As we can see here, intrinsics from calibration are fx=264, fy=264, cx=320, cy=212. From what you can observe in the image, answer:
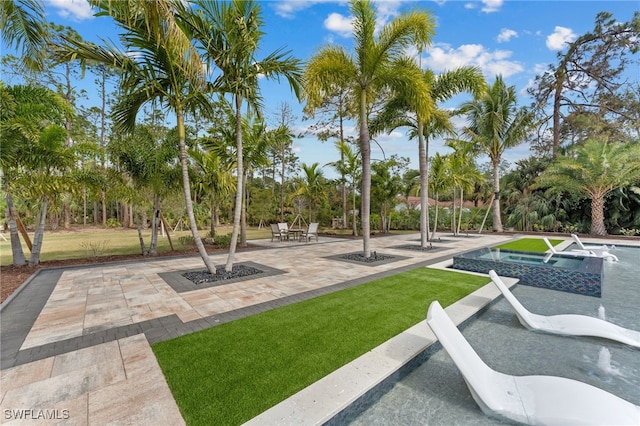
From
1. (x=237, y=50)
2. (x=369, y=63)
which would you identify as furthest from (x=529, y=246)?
(x=237, y=50)

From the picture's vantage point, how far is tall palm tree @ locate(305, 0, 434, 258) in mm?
7406

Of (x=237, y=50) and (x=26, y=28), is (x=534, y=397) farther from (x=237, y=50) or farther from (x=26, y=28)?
(x=26, y=28)

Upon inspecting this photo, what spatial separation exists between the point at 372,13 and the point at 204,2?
465 centimetres

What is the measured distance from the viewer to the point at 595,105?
64.8 ft

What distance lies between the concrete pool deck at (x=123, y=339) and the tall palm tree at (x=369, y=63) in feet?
13.7

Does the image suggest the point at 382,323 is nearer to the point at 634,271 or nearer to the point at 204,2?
the point at 204,2

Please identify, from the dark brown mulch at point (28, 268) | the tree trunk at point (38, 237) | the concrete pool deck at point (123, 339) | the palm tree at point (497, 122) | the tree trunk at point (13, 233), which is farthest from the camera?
the palm tree at point (497, 122)

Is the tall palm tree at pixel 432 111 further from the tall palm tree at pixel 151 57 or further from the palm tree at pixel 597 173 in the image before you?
the palm tree at pixel 597 173

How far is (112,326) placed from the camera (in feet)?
12.0

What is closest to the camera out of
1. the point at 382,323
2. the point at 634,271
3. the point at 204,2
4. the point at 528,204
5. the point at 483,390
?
the point at 483,390

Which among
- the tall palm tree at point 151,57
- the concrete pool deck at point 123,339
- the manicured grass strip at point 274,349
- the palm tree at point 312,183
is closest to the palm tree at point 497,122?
the palm tree at point 312,183

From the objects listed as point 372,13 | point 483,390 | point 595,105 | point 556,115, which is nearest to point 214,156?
point 372,13

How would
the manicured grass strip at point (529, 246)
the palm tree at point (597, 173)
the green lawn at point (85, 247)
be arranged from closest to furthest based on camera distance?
the green lawn at point (85, 247), the manicured grass strip at point (529, 246), the palm tree at point (597, 173)

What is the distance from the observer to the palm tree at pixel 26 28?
4.30 m
